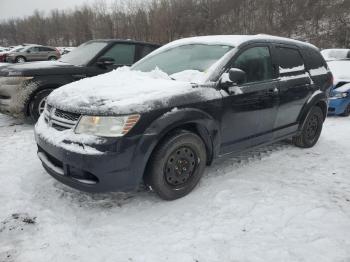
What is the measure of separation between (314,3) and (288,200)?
4282 centimetres

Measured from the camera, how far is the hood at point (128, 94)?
3270 millimetres

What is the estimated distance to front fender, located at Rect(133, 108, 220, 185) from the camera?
10.8 ft

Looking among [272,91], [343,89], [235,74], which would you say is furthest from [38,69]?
[343,89]

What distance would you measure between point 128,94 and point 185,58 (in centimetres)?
125

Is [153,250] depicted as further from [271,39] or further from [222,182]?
[271,39]

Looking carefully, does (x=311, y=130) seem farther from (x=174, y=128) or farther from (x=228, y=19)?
(x=228, y=19)

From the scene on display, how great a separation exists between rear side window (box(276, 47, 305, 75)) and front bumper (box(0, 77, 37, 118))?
13.6 ft

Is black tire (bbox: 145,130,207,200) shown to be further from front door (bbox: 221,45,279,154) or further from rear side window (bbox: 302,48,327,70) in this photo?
rear side window (bbox: 302,48,327,70)

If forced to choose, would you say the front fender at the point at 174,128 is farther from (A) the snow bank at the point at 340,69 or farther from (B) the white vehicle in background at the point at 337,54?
(B) the white vehicle in background at the point at 337,54

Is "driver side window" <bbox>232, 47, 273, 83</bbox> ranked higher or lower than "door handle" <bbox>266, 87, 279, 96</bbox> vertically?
higher

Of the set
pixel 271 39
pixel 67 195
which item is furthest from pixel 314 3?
pixel 67 195

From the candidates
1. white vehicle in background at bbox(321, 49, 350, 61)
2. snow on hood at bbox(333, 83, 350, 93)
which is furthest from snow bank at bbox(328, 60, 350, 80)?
white vehicle in background at bbox(321, 49, 350, 61)

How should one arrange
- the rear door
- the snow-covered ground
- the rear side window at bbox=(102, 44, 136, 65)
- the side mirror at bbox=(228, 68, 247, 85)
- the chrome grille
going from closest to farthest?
the snow-covered ground
the chrome grille
the side mirror at bbox=(228, 68, 247, 85)
the rear door
the rear side window at bbox=(102, 44, 136, 65)

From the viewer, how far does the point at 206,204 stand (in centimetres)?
366
